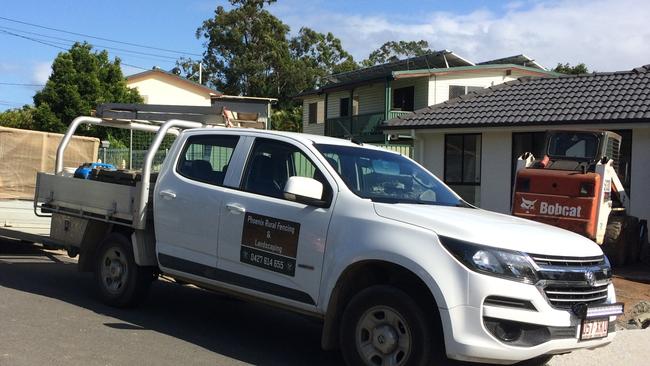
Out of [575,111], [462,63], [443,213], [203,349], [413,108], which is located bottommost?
[203,349]

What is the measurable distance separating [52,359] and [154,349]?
2.70 feet

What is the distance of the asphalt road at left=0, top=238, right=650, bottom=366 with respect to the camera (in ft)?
17.8

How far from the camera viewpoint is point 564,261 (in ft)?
15.0

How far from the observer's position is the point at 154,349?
563cm

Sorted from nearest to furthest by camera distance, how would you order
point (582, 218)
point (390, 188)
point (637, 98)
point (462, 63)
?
point (390, 188) → point (582, 218) → point (637, 98) → point (462, 63)

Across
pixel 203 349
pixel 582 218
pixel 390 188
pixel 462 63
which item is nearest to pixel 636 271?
pixel 582 218

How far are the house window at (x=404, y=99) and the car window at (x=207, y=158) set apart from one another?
79.3 ft

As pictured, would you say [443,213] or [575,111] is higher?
[575,111]

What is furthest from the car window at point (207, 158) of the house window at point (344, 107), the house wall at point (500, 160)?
the house window at point (344, 107)

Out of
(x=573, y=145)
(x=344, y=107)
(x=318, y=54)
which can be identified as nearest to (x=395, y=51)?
(x=318, y=54)

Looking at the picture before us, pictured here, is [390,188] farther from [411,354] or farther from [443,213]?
[411,354]

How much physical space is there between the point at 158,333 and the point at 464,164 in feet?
44.9

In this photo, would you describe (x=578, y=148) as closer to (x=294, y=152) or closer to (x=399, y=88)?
(x=294, y=152)

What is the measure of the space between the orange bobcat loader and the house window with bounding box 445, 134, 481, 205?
5487 millimetres
